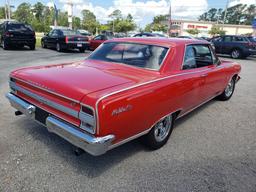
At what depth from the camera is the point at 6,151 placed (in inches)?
121

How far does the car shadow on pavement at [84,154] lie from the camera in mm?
2852

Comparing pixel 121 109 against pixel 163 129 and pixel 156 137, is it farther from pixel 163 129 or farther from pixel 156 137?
pixel 163 129

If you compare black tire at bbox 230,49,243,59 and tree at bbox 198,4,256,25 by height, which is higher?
tree at bbox 198,4,256,25

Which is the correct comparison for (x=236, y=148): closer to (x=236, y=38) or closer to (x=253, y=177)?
(x=253, y=177)

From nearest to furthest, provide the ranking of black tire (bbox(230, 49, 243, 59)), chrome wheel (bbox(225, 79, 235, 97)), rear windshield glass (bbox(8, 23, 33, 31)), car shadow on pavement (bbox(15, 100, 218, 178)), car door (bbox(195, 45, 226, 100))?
car shadow on pavement (bbox(15, 100, 218, 178)), car door (bbox(195, 45, 226, 100)), chrome wheel (bbox(225, 79, 235, 97)), rear windshield glass (bbox(8, 23, 33, 31)), black tire (bbox(230, 49, 243, 59))

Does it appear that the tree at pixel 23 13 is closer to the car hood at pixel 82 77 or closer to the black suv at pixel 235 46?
the black suv at pixel 235 46

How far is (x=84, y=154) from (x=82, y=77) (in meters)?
1.05

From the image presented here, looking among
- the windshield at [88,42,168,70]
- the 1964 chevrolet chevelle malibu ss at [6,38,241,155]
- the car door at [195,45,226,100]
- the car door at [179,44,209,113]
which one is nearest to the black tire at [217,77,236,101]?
the car door at [195,45,226,100]

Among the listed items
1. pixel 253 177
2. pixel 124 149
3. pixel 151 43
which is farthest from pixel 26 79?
pixel 253 177

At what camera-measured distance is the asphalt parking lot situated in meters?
2.58

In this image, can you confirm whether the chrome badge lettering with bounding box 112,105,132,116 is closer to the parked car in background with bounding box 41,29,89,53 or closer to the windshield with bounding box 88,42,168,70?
the windshield with bounding box 88,42,168,70

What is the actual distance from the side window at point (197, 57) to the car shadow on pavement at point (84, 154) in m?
1.52

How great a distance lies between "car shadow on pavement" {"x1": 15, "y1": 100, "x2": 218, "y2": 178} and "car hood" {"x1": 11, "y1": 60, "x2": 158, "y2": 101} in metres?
0.91

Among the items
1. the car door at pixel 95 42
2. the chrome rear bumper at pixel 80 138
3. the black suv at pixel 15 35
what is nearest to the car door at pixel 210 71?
the chrome rear bumper at pixel 80 138
